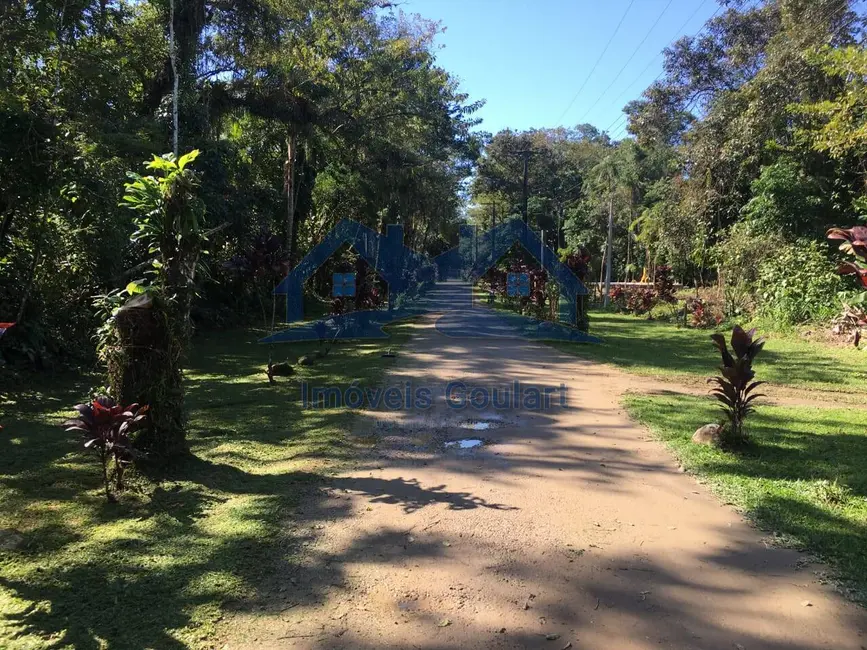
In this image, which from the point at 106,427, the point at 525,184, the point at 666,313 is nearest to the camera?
the point at 106,427

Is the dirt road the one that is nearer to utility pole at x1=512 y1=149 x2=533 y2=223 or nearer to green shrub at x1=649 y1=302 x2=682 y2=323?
green shrub at x1=649 y1=302 x2=682 y2=323

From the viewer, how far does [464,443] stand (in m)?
5.59

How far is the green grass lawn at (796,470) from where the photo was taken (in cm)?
347

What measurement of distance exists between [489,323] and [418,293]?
10253 millimetres

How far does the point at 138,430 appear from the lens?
454 cm

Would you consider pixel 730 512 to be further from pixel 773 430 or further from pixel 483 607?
pixel 773 430

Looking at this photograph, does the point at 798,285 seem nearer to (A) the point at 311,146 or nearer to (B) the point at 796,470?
(B) the point at 796,470

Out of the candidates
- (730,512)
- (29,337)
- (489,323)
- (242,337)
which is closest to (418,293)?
(489,323)

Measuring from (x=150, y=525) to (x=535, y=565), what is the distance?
8.06 feet

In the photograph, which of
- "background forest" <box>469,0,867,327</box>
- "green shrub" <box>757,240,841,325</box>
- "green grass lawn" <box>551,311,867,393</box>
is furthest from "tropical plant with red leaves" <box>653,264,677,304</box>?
"green grass lawn" <box>551,311,867,393</box>

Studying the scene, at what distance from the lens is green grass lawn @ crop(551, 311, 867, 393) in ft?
29.6

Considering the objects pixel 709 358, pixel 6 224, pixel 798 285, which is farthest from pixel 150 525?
pixel 798 285

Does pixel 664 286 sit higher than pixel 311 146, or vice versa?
pixel 311 146

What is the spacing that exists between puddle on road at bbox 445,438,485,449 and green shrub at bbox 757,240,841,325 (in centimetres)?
1194
